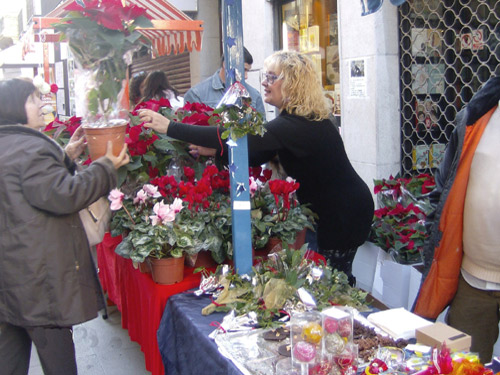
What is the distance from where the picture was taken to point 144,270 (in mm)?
2957

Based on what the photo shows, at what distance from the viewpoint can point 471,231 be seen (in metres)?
2.39

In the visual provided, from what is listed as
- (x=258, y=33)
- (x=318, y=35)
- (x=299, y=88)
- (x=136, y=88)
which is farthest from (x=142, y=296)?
(x=258, y=33)

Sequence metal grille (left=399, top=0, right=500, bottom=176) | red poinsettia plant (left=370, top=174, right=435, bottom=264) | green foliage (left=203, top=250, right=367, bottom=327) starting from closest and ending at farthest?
green foliage (left=203, top=250, right=367, bottom=327) < red poinsettia plant (left=370, top=174, right=435, bottom=264) < metal grille (left=399, top=0, right=500, bottom=176)

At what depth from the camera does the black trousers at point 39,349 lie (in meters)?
2.52

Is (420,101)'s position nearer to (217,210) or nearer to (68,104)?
(217,210)

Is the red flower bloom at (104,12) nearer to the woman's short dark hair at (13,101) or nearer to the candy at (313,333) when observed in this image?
the woman's short dark hair at (13,101)

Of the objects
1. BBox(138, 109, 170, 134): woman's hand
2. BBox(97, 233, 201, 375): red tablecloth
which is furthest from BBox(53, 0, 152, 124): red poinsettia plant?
BBox(97, 233, 201, 375): red tablecloth

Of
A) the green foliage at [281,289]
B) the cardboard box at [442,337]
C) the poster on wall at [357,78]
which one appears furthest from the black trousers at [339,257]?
the poster on wall at [357,78]

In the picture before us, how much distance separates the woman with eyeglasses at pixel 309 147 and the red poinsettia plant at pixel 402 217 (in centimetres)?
60

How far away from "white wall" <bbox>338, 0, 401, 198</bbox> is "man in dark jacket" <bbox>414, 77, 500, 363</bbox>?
2.47 metres

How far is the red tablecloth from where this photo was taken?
2.72m

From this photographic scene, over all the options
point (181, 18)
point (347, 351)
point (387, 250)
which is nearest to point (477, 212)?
point (347, 351)

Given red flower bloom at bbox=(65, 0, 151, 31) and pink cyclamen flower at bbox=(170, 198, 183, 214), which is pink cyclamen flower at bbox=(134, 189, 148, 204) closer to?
pink cyclamen flower at bbox=(170, 198, 183, 214)

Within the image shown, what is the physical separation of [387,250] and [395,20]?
2.22 m
